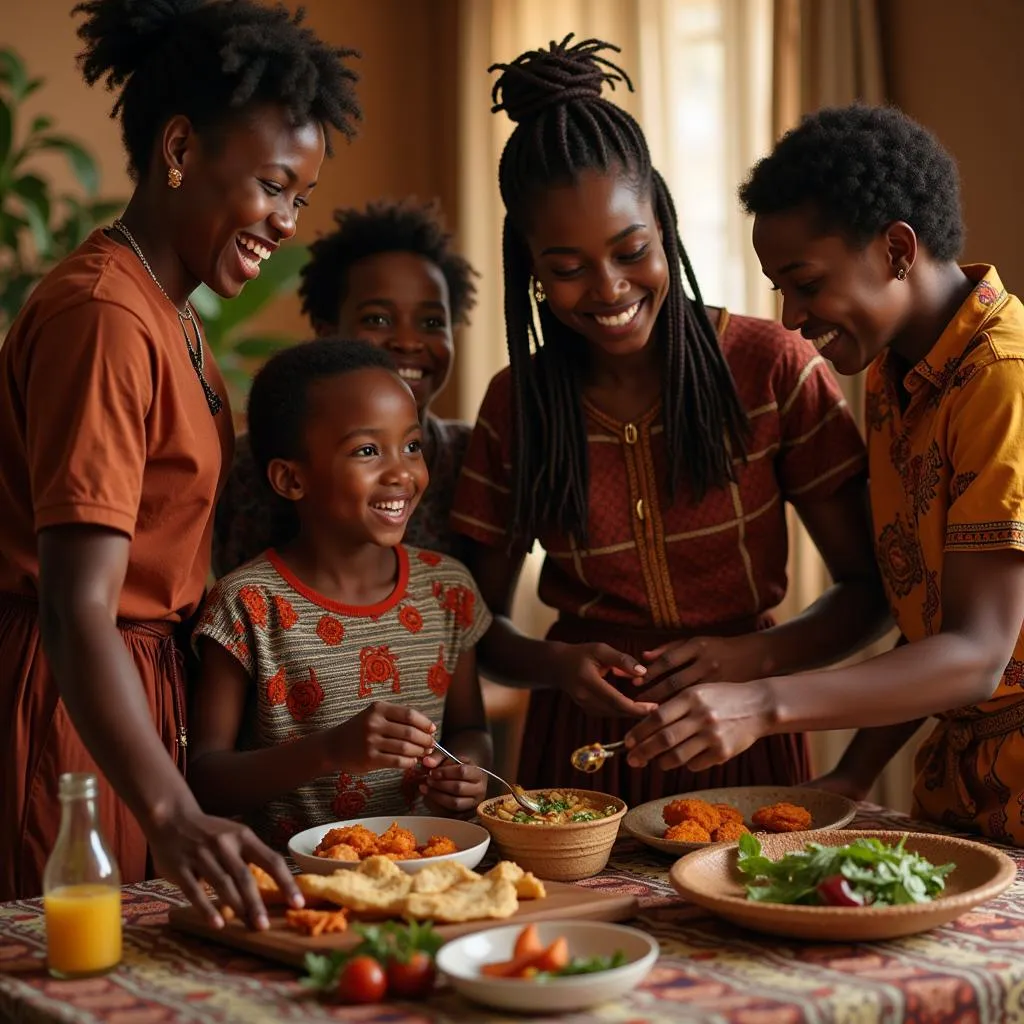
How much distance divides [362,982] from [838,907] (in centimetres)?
55

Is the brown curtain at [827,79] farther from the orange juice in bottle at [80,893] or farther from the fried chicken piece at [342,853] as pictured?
the orange juice in bottle at [80,893]

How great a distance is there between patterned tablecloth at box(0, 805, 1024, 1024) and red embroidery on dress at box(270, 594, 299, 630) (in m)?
0.68

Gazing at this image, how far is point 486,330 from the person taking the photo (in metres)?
6.16

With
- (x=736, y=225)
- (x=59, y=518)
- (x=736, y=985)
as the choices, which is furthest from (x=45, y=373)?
(x=736, y=225)

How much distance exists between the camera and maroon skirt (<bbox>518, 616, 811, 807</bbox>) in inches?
102

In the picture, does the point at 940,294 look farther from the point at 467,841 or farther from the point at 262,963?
the point at 262,963

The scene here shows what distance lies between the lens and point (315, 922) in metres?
1.58

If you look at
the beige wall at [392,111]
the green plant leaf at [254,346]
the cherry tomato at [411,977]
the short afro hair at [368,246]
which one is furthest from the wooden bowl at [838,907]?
the beige wall at [392,111]

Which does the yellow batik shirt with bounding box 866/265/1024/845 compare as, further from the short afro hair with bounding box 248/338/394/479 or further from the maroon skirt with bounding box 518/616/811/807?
the short afro hair with bounding box 248/338/394/479

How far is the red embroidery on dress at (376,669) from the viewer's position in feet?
7.68

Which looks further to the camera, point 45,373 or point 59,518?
point 45,373

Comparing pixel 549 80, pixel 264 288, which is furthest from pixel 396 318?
pixel 264 288

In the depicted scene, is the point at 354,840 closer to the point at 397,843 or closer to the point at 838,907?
the point at 397,843

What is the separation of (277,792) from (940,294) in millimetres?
1333
